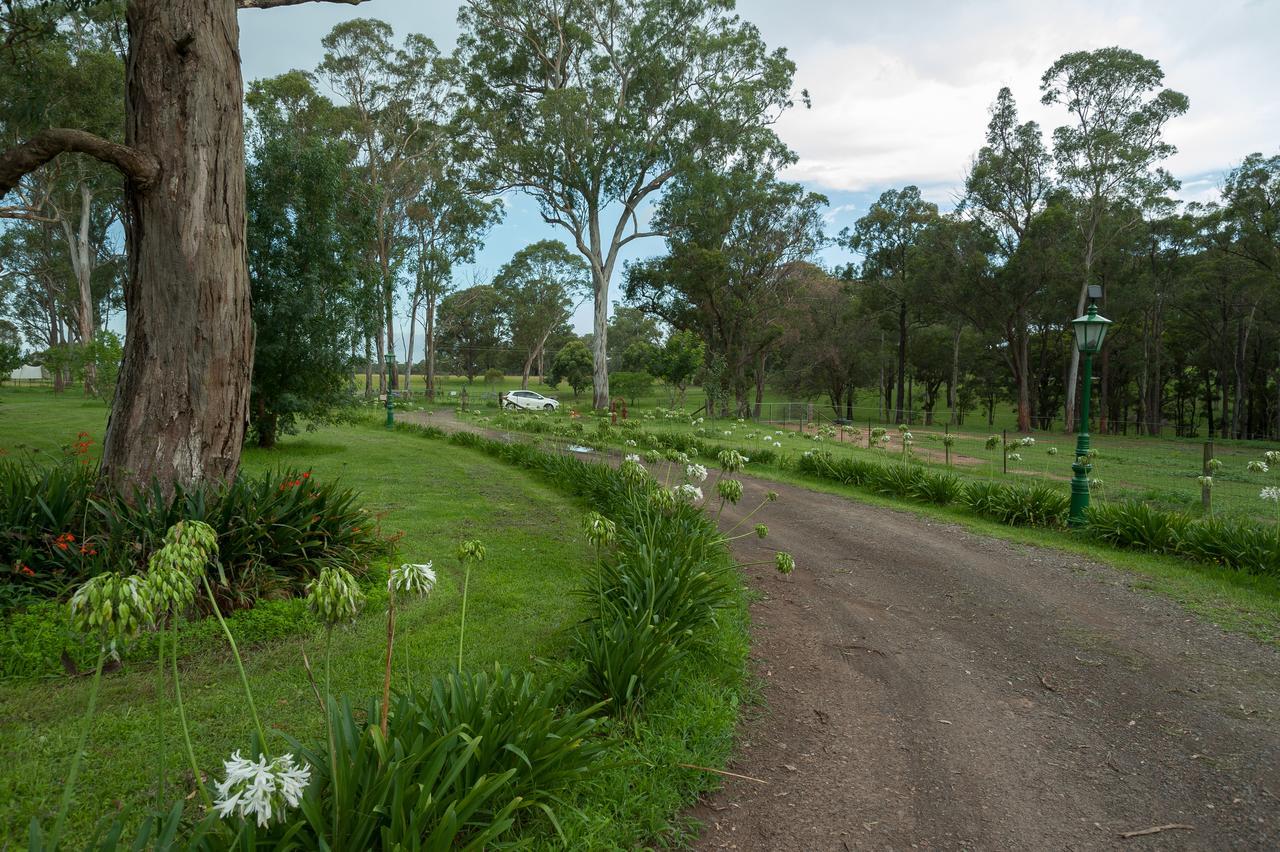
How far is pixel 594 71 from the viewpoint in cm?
2909

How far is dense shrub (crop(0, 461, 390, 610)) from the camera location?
15.4 feet

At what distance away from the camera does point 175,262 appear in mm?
5566

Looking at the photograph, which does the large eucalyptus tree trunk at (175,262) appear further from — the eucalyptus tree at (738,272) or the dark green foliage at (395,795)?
the eucalyptus tree at (738,272)

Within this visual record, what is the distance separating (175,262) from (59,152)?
3.23 ft

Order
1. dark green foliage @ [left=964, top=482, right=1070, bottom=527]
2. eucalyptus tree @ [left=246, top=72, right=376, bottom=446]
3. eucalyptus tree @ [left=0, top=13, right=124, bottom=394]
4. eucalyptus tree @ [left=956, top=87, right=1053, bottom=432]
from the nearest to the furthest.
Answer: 1. dark green foliage @ [left=964, top=482, right=1070, bottom=527]
2. eucalyptus tree @ [left=246, top=72, right=376, bottom=446]
3. eucalyptus tree @ [left=0, top=13, right=124, bottom=394]
4. eucalyptus tree @ [left=956, top=87, right=1053, bottom=432]

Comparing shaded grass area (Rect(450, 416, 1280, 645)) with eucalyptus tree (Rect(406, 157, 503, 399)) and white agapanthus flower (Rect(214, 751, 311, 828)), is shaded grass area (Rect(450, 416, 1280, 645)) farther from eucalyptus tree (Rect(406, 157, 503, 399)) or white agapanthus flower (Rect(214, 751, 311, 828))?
eucalyptus tree (Rect(406, 157, 503, 399))

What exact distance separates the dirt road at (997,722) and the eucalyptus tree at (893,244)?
3568 cm

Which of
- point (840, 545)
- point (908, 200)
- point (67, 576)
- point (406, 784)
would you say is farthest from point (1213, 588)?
point (908, 200)

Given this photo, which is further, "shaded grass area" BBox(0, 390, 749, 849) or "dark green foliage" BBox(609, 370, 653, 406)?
"dark green foliage" BBox(609, 370, 653, 406)

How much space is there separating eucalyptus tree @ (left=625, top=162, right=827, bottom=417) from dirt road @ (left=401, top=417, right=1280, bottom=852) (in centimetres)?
2964

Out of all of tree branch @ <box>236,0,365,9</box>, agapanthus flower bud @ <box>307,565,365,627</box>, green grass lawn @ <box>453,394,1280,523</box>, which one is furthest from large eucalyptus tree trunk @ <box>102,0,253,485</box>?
green grass lawn @ <box>453,394,1280,523</box>

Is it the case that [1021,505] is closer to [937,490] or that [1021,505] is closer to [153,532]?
[937,490]

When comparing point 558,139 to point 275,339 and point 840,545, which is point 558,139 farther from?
point 840,545

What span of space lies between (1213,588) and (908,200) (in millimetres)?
39065
